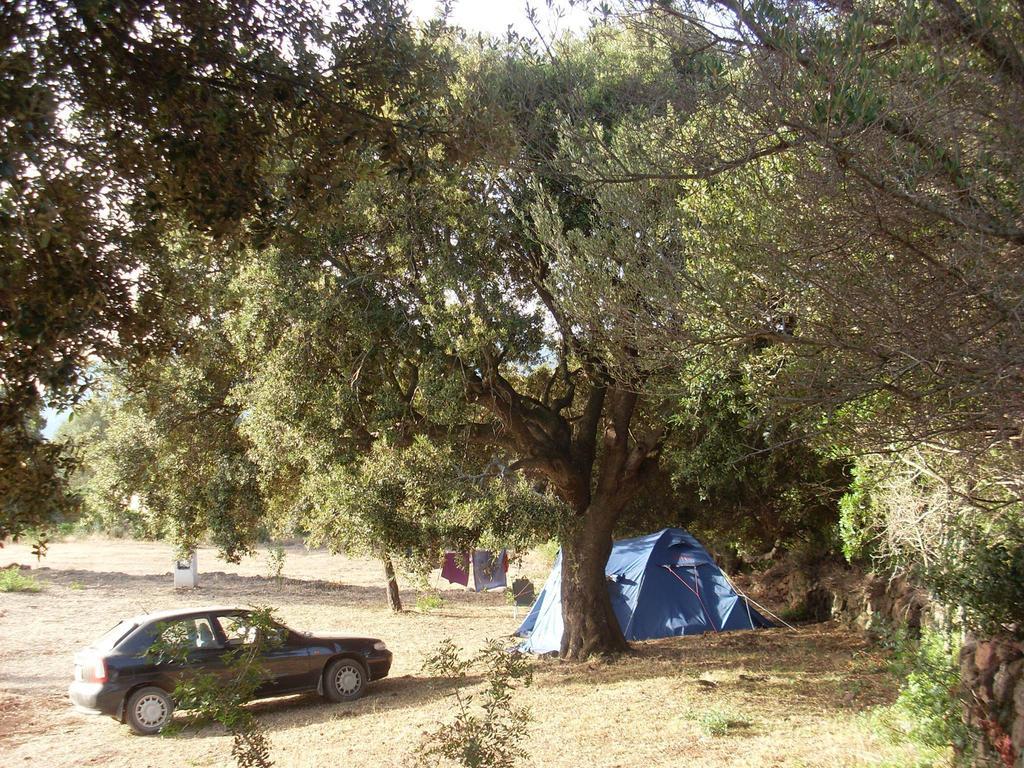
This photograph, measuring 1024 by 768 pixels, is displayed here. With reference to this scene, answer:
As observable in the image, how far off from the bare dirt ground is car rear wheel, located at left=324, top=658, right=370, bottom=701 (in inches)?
7.5

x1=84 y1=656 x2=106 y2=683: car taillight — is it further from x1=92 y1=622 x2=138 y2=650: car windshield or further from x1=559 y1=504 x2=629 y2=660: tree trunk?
x1=559 y1=504 x2=629 y2=660: tree trunk

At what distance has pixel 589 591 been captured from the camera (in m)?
13.5

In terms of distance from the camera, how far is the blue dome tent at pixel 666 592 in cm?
→ 1619

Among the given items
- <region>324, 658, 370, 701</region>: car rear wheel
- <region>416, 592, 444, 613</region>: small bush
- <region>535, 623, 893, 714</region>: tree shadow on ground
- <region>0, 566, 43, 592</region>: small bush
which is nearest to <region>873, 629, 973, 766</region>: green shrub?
<region>535, 623, 893, 714</region>: tree shadow on ground

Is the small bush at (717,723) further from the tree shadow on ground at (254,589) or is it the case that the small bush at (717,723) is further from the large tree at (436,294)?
the tree shadow on ground at (254,589)

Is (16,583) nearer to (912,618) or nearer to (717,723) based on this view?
(717,723)

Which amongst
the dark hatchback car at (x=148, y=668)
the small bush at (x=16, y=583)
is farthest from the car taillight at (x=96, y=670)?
the small bush at (x=16, y=583)

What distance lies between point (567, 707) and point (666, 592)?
6.74 meters

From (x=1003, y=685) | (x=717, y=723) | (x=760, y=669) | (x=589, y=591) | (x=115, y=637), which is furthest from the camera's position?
(x=589, y=591)

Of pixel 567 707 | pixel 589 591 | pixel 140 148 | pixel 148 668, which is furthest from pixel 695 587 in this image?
pixel 140 148

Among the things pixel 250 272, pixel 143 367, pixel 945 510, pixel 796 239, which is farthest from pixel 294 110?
pixel 945 510

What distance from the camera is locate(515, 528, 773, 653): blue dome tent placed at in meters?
16.2

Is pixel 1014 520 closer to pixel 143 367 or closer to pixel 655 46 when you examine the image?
pixel 655 46

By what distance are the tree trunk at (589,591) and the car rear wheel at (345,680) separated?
326 cm
